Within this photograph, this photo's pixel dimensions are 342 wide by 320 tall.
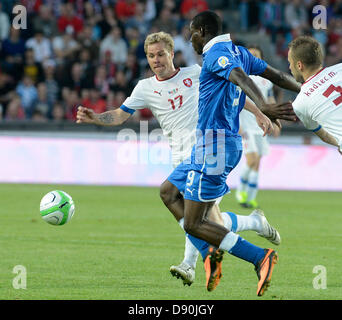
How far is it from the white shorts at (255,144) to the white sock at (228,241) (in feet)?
24.0

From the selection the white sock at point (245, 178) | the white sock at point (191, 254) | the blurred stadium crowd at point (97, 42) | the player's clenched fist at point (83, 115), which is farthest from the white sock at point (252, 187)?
the player's clenched fist at point (83, 115)

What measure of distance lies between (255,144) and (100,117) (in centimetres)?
669

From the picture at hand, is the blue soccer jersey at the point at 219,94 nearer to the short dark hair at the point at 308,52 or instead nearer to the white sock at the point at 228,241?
the short dark hair at the point at 308,52

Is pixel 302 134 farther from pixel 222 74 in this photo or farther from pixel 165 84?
pixel 222 74

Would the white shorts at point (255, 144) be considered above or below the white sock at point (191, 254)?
below

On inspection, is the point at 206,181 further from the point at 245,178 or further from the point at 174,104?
the point at 245,178

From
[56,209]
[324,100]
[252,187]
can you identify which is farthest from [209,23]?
[252,187]

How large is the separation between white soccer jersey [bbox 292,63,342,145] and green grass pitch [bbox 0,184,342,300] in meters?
1.42

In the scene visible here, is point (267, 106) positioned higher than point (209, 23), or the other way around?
point (209, 23)

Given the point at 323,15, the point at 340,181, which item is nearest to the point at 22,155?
the point at 340,181

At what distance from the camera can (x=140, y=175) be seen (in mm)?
17203

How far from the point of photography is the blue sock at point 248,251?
6.43m

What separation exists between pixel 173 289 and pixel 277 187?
10.6m

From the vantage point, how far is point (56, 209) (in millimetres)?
8766
